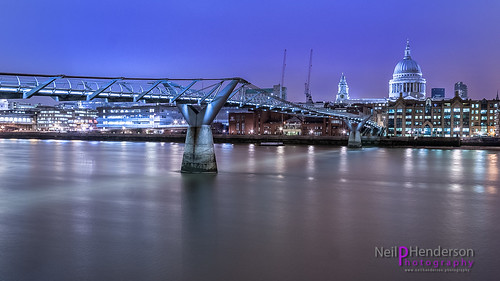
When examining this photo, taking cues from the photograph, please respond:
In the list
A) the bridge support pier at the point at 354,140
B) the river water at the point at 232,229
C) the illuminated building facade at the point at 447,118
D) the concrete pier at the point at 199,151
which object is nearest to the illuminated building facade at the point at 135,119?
the bridge support pier at the point at 354,140

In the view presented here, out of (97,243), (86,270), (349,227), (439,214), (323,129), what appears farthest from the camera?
(323,129)

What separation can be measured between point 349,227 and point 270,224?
3147 millimetres

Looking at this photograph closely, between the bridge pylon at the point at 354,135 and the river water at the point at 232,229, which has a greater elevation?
the bridge pylon at the point at 354,135

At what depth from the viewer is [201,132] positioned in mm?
30891

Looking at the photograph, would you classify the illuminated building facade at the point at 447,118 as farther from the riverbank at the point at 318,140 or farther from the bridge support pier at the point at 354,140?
the bridge support pier at the point at 354,140

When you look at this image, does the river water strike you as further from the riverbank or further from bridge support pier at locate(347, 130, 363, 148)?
the riverbank

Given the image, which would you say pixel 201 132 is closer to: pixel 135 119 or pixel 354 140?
pixel 354 140

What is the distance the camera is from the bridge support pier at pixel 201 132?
102 feet

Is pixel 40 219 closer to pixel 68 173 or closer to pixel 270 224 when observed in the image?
pixel 270 224

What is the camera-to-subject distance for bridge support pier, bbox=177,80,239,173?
1223 inches

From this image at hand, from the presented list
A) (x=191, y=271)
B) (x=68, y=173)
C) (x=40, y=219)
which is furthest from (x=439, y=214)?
(x=68, y=173)

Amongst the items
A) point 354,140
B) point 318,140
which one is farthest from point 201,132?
point 318,140

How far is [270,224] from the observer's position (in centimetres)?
1680

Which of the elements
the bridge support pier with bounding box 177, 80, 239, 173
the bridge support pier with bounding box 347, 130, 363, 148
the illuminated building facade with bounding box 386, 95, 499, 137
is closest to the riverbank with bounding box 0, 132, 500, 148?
the bridge support pier with bounding box 347, 130, 363, 148
